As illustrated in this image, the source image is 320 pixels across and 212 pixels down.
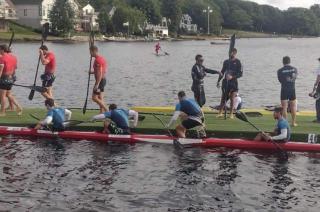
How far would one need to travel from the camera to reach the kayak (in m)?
17.2

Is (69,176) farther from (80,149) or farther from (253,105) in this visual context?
(253,105)

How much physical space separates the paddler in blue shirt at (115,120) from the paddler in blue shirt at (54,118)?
1.26 meters

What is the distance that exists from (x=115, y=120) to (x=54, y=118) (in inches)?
87.6

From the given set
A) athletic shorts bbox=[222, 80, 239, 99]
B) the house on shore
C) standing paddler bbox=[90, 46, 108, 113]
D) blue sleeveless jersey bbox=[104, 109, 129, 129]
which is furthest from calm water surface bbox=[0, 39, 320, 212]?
the house on shore

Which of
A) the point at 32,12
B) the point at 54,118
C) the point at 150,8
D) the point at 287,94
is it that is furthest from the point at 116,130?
the point at 150,8

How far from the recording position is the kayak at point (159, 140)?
56.6 feet

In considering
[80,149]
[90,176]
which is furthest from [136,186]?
[80,149]

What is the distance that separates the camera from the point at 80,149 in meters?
17.9

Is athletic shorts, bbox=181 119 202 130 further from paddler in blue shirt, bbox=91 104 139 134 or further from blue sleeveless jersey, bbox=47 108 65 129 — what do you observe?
blue sleeveless jersey, bbox=47 108 65 129

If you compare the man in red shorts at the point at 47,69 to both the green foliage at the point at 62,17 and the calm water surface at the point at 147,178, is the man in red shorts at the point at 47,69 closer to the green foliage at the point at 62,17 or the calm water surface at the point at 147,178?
the calm water surface at the point at 147,178

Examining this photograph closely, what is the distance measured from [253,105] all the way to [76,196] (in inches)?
1001

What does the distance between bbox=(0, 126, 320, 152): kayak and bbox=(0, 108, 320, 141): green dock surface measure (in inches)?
16.0

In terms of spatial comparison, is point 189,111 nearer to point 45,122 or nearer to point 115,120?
point 115,120

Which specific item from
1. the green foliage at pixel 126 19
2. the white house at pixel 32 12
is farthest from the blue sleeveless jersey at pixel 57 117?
the green foliage at pixel 126 19
